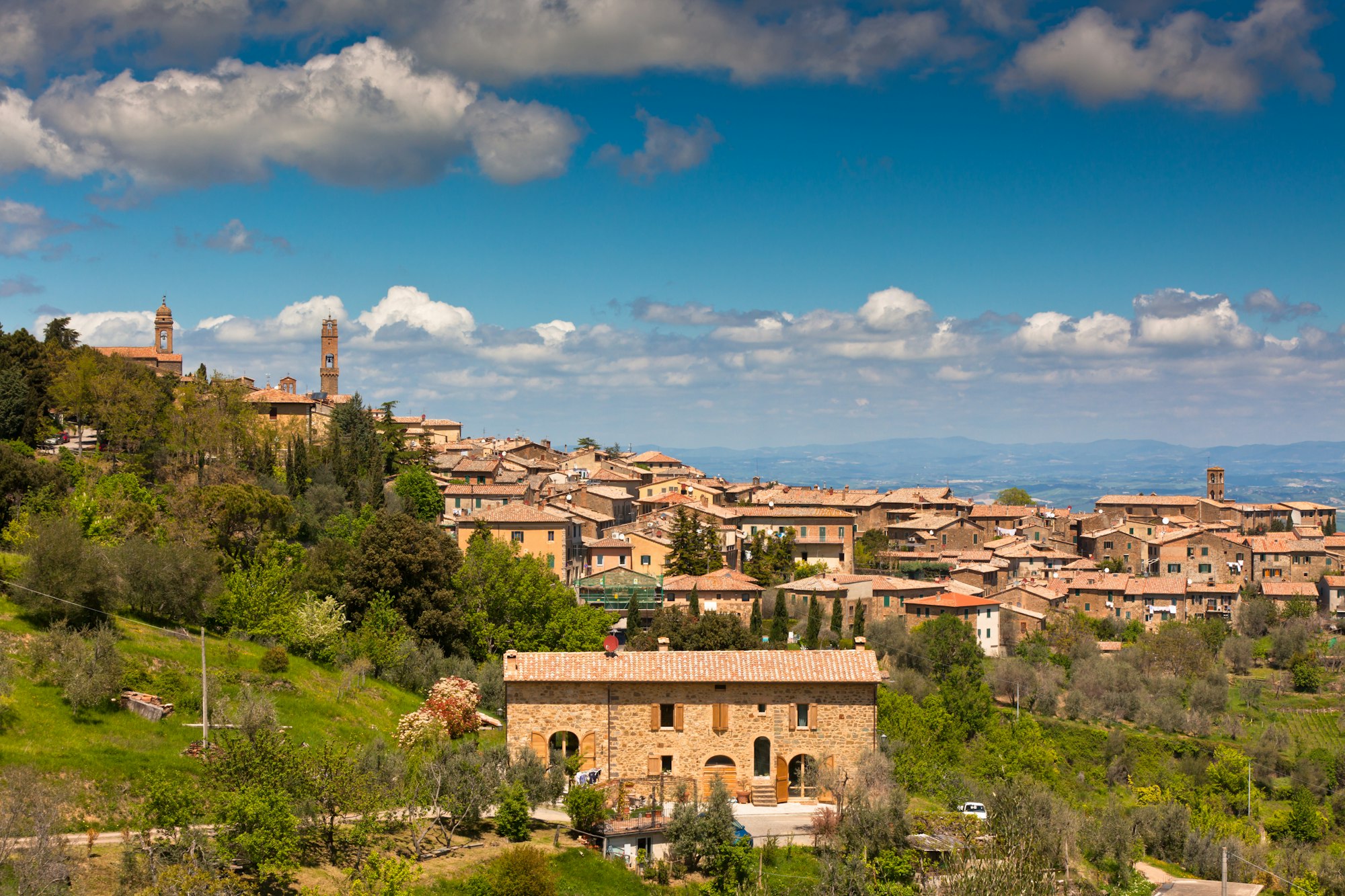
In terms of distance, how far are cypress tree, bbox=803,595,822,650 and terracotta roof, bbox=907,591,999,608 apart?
957 centimetres

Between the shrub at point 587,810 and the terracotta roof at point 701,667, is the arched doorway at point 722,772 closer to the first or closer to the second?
the terracotta roof at point 701,667

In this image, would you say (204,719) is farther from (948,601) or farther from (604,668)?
(948,601)

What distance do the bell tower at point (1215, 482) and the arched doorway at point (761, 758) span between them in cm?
9956

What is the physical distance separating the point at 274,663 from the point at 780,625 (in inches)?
1118

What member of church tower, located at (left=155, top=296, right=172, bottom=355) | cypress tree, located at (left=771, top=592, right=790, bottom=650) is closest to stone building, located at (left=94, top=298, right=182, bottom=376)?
church tower, located at (left=155, top=296, right=172, bottom=355)

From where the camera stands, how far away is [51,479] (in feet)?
155

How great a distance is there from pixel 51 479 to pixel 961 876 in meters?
39.8

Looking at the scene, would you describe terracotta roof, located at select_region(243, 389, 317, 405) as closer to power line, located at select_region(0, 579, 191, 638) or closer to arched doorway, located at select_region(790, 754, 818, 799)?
power line, located at select_region(0, 579, 191, 638)

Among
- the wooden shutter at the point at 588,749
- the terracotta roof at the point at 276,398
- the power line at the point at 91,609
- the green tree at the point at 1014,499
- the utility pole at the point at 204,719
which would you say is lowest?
the wooden shutter at the point at 588,749

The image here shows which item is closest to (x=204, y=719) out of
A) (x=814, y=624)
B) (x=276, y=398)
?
(x=814, y=624)

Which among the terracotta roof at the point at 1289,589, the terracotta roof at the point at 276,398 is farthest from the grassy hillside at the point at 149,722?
the terracotta roof at the point at 1289,589

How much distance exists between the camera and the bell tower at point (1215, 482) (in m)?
120

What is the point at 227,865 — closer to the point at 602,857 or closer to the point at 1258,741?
the point at 602,857

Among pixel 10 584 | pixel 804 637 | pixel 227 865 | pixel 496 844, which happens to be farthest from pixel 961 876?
pixel 804 637
